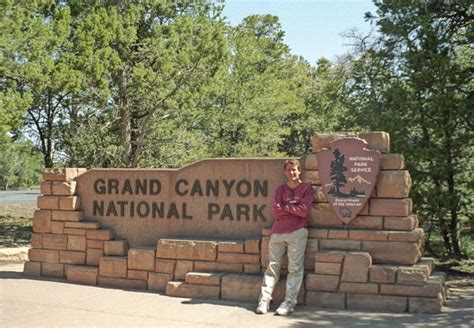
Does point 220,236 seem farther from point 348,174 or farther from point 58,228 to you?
point 58,228

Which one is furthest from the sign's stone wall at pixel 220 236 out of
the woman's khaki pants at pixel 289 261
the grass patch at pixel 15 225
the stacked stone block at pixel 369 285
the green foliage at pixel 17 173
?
the green foliage at pixel 17 173

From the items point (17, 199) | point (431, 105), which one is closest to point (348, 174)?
point (431, 105)

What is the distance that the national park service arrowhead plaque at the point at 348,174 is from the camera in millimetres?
7000

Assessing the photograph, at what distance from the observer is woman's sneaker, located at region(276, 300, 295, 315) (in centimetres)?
652

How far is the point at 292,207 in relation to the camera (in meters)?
6.98

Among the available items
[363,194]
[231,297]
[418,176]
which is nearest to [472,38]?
[418,176]

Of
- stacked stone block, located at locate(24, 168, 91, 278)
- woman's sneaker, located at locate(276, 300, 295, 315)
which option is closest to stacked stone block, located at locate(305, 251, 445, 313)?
woman's sneaker, located at locate(276, 300, 295, 315)

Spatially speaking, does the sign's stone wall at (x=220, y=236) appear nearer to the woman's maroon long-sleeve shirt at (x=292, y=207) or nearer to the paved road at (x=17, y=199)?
the woman's maroon long-sleeve shirt at (x=292, y=207)

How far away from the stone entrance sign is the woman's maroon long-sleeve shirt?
58 centimetres

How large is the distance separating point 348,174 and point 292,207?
2.79 ft

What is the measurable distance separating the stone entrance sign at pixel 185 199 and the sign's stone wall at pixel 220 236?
0.02 metres

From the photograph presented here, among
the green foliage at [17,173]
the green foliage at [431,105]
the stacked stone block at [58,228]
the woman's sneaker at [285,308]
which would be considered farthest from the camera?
the green foliage at [17,173]

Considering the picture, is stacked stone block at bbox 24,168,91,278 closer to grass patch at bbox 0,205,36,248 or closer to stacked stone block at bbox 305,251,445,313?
stacked stone block at bbox 305,251,445,313

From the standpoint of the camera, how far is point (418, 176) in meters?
10.8
